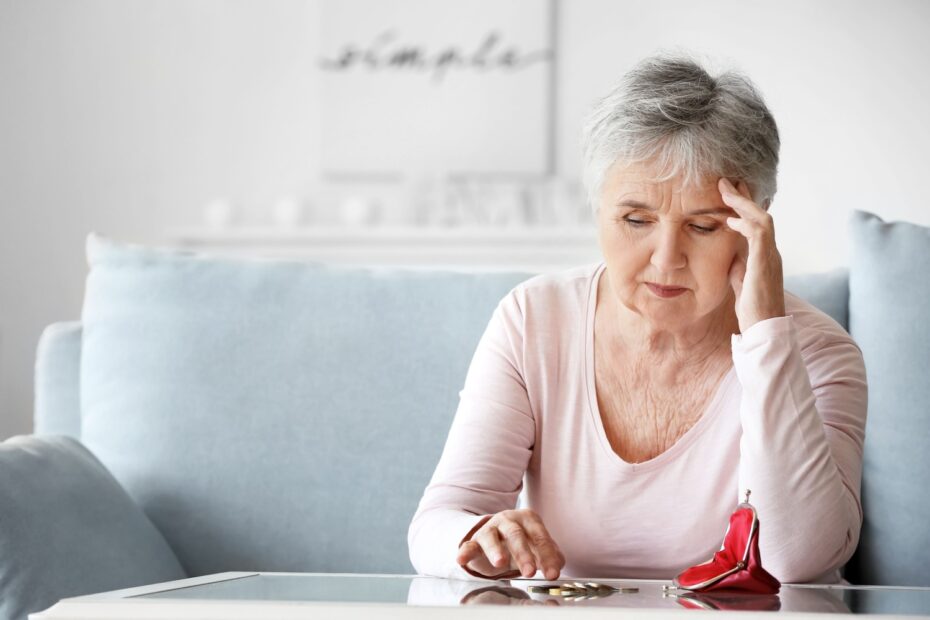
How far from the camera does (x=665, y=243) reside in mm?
1446

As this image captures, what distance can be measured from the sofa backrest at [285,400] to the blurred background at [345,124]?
2.25m

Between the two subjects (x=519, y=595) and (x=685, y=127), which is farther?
(x=685, y=127)

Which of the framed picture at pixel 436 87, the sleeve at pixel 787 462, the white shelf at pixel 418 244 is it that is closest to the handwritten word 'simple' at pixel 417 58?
the framed picture at pixel 436 87

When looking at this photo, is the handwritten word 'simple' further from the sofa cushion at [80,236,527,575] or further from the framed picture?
the sofa cushion at [80,236,527,575]

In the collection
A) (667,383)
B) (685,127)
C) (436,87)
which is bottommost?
(667,383)

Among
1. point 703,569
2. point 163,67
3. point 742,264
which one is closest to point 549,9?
point 163,67

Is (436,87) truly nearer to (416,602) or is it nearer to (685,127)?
(685,127)

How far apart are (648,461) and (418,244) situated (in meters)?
2.79

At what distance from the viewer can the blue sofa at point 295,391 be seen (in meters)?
1.89

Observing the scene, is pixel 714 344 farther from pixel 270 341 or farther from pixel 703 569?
pixel 270 341

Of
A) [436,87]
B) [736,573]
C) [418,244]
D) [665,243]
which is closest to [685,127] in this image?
[665,243]

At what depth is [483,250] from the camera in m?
4.22

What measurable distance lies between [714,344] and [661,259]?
22 cm

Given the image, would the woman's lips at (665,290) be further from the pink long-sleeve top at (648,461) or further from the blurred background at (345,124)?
the blurred background at (345,124)
